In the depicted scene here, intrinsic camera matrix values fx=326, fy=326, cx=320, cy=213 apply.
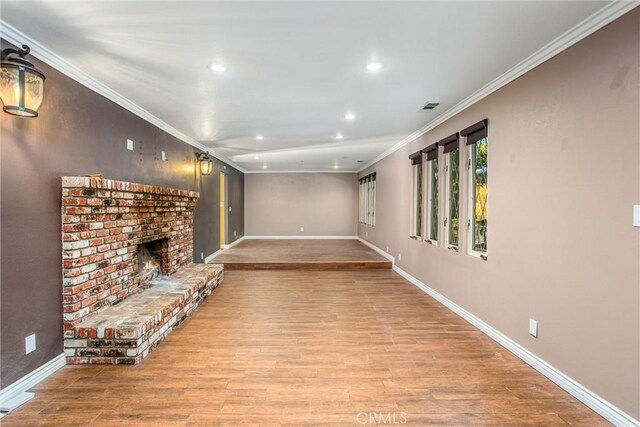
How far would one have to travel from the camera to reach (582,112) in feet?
7.24

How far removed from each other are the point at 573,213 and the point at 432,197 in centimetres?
271

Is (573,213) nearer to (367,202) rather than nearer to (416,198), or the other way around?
A: (416,198)

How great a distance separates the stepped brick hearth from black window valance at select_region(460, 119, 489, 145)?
11.8 ft

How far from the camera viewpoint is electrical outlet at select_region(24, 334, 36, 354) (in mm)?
2311

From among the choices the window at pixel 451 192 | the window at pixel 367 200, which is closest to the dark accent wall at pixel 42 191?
the window at pixel 451 192

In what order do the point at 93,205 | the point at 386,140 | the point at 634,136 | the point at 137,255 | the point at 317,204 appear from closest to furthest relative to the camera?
the point at 634,136, the point at 93,205, the point at 137,255, the point at 386,140, the point at 317,204

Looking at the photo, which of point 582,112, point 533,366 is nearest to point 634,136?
point 582,112

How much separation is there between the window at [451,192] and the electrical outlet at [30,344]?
4159mm

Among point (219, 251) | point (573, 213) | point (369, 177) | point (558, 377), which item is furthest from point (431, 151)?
point (219, 251)

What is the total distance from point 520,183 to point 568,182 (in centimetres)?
54

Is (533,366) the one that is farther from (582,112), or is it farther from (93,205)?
(93,205)

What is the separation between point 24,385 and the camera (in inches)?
89.8

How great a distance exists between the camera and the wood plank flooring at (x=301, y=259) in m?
6.54

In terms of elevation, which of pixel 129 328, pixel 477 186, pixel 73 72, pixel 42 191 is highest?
pixel 73 72
